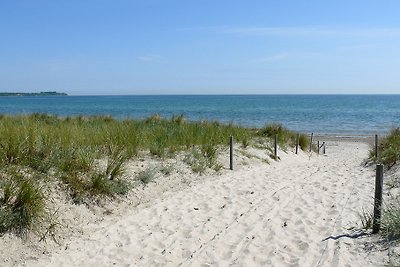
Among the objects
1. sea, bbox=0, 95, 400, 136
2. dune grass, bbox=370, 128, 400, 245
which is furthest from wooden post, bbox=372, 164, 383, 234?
sea, bbox=0, 95, 400, 136

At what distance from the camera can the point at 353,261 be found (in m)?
5.04

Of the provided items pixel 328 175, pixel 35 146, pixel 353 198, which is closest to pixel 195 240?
pixel 35 146

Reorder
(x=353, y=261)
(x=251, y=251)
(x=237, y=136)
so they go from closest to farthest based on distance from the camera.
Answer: (x=353, y=261) → (x=251, y=251) → (x=237, y=136)

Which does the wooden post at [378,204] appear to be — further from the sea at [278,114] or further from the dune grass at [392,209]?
the sea at [278,114]

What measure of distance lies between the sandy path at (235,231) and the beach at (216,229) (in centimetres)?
1

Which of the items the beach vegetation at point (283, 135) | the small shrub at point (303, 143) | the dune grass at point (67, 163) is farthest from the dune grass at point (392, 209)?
the small shrub at point (303, 143)

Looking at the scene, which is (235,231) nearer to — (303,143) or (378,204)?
(378,204)

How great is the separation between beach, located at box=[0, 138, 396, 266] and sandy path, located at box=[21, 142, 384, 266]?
1 centimetres

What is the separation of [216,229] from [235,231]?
32cm

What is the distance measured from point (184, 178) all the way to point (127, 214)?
9.10ft

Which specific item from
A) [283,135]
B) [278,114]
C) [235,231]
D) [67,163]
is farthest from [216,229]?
[278,114]

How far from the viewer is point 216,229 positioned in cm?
654

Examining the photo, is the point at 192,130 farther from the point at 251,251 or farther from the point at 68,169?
the point at 251,251

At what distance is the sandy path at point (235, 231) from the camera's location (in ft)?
17.4
